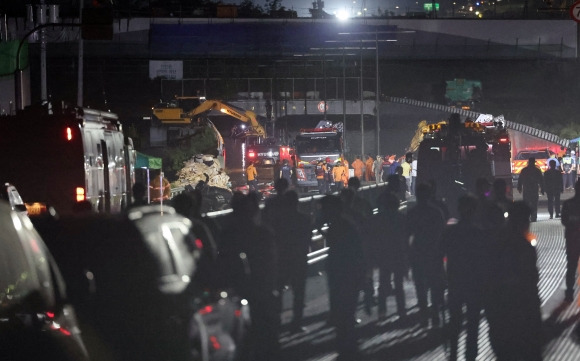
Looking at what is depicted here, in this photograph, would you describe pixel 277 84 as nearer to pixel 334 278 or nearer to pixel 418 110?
pixel 418 110

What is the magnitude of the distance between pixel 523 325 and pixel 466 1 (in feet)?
525

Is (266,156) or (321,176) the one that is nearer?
(321,176)

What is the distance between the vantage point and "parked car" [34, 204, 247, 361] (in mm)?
8680

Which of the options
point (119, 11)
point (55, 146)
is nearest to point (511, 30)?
point (119, 11)

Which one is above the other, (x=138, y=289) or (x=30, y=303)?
(x=30, y=303)

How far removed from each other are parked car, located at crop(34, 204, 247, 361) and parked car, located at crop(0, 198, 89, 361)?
1.21 metres

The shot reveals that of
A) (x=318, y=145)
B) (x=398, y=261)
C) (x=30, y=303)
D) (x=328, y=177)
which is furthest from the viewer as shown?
(x=318, y=145)

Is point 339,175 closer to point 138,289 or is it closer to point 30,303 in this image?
point 138,289

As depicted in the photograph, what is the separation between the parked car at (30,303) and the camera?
635 centimetres

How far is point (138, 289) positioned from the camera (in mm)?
8961

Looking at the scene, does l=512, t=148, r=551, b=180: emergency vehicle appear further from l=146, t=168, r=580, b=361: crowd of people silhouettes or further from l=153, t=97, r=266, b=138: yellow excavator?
l=146, t=168, r=580, b=361: crowd of people silhouettes

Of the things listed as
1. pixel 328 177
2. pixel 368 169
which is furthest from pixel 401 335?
pixel 368 169

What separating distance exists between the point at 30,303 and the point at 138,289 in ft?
8.03

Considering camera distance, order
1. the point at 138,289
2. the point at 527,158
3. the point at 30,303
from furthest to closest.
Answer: the point at 527,158 → the point at 138,289 → the point at 30,303
